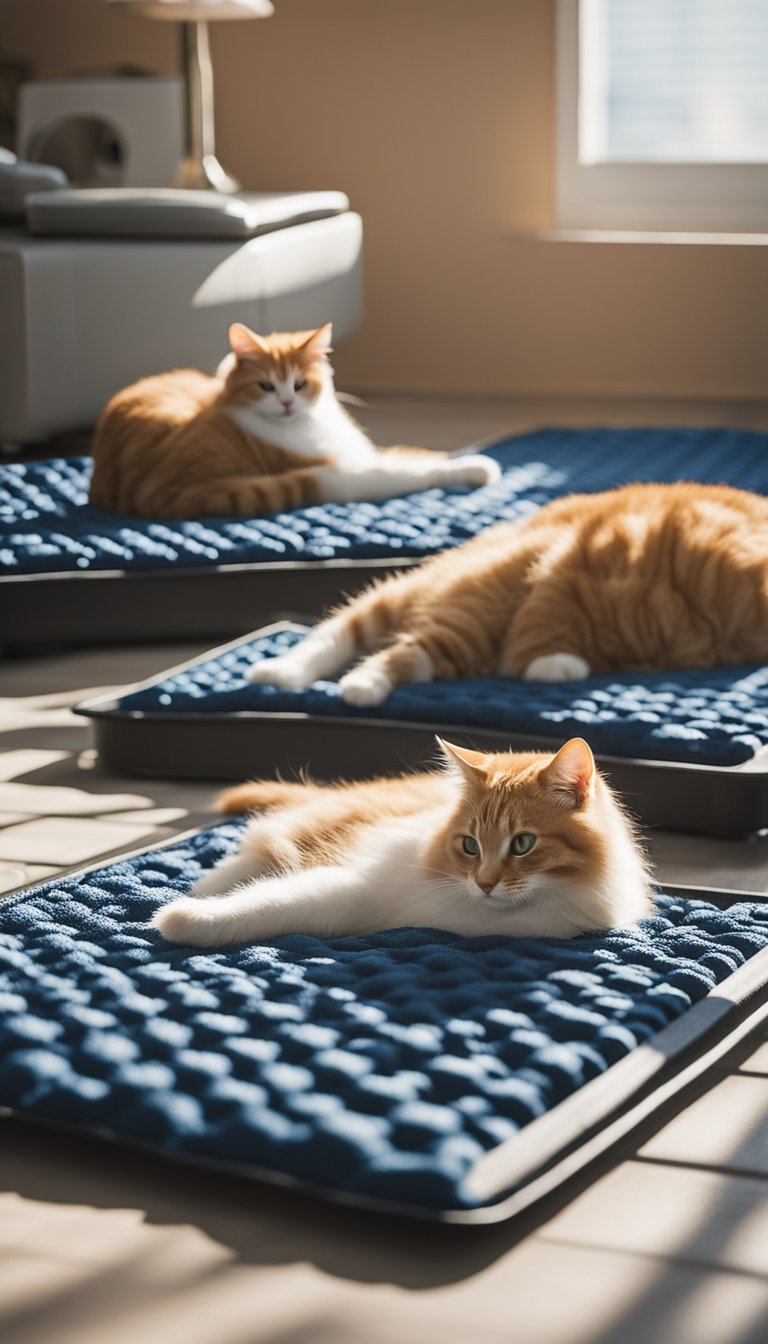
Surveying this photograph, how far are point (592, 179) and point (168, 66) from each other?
1773mm

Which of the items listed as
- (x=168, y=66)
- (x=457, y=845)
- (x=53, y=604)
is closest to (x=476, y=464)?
(x=53, y=604)

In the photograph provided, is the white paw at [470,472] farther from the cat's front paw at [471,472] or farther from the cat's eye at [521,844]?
the cat's eye at [521,844]

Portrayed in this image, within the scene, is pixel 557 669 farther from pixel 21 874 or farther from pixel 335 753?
pixel 21 874

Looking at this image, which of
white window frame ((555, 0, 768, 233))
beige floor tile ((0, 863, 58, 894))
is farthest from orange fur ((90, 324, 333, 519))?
white window frame ((555, 0, 768, 233))

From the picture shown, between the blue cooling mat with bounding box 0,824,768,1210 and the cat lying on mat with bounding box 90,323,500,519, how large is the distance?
187cm

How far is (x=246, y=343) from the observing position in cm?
380

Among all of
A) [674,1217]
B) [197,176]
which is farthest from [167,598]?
[197,176]

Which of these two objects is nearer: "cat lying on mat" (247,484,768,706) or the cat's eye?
the cat's eye

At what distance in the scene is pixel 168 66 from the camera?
7.01 metres

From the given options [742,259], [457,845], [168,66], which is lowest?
[457,845]

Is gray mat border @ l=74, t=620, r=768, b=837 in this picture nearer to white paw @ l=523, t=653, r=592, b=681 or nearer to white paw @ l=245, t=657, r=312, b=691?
white paw @ l=245, t=657, r=312, b=691

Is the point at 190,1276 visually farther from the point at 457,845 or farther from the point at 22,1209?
the point at 457,845

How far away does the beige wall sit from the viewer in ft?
21.0

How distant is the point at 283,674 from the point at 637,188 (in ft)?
13.8
